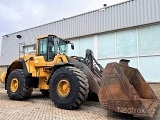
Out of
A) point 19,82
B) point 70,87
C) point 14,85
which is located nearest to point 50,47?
point 19,82

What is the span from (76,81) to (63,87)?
2.75 feet

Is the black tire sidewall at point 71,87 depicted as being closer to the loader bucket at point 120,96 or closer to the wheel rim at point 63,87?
the wheel rim at point 63,87

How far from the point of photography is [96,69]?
8.81m

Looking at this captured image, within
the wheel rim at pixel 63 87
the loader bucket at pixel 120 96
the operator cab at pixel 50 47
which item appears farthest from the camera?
the operator cab at pixel 50 47

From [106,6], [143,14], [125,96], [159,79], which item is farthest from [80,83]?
[106,6]

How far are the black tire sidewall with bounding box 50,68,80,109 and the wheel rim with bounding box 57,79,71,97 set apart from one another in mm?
103

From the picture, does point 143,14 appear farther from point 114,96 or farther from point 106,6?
point 114,96

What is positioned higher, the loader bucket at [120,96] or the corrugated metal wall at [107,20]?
the corrugated metal wall at [107,20]

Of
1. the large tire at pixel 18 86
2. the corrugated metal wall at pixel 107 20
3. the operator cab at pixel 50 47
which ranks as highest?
the corrugated metal wall at pixel 107 20

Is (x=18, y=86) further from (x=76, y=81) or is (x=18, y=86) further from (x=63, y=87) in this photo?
(x=76, y=81)

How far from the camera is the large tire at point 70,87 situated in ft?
→ 22.5

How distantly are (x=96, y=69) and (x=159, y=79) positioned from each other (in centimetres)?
420

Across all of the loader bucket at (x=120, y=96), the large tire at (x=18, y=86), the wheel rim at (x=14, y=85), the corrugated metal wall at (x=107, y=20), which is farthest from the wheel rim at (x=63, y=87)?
the corrugated metal wall at (x=107, y=20)

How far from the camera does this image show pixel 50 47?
30.3 ft
